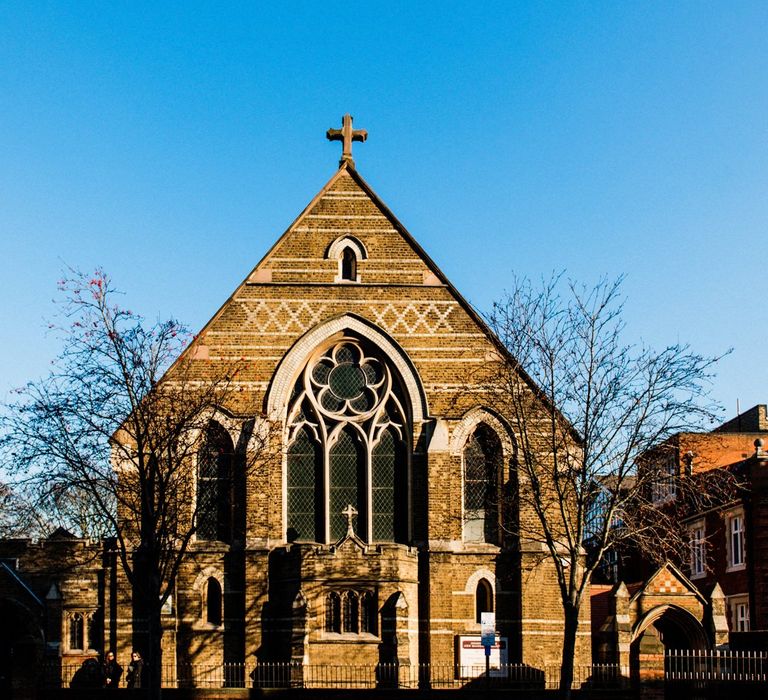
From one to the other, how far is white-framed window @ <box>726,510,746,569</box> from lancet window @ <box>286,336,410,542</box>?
43.2ft

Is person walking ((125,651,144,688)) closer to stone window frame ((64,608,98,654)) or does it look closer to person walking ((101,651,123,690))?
person walking ((101,651,123,690))

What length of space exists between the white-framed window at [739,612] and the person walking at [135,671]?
19.7 m

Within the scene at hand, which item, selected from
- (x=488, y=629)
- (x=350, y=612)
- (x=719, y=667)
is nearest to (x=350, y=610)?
(x=350, y=612)

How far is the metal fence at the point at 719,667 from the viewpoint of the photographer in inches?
1218

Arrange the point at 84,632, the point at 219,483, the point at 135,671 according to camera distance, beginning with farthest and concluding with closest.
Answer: the point at 219,483 < the point at 84,632 < the point at 135,671

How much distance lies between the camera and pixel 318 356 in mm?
36938

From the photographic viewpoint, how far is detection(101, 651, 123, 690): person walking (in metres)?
32.5

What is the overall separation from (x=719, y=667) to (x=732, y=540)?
14.0 m

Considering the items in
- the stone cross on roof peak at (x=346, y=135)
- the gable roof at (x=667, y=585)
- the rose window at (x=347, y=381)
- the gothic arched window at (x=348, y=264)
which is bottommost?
the gable roof at (x=667, y=585)

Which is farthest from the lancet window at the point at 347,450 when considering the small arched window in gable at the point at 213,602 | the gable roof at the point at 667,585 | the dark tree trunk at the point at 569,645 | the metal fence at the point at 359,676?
the dark tree trunk at the point at 569,645

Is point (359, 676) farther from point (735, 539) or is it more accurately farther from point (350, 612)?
point (735, 539)

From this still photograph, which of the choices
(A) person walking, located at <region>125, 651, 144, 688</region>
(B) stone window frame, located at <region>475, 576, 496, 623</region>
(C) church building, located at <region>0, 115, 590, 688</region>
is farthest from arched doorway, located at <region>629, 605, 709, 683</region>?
(A) person walking, located at <region>125, 651, 144, 688</region>

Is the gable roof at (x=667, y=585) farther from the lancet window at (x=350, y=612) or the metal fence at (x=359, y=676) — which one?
the lancet window at (x=350, y=612)

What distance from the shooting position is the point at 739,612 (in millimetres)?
43438
